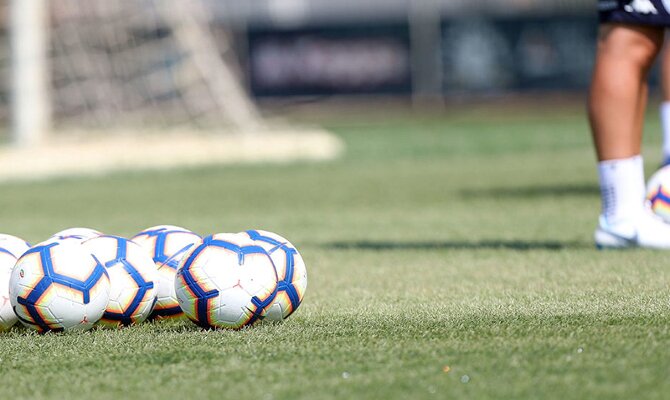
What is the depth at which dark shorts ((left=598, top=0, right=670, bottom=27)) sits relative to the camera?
A: 488cm

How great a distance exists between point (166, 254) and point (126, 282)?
0.34m

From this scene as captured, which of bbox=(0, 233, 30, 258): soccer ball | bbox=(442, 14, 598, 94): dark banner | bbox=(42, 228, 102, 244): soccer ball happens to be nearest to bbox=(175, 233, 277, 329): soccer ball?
bbox=(42, 228, 102, 244): soccer ball

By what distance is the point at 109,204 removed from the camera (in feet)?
28.6

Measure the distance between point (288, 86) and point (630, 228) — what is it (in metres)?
17.3

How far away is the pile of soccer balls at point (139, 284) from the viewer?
3.44 metres

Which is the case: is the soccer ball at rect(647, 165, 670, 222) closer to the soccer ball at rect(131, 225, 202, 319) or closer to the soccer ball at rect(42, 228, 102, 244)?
the soccer ball at rect(131, 225, 202, 319)

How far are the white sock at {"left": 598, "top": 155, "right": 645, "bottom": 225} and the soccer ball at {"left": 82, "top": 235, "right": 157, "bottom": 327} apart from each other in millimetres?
2187

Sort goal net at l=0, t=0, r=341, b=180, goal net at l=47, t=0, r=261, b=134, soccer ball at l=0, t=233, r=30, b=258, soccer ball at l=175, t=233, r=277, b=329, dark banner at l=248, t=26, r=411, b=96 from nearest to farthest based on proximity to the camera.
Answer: soccer ball at l=175, t=233, r=277, b=329
soccer ball at l=0, t=233, r=30, b=258
goal net at l=0, t=0, r=341, b=180
goal net at l=47, t=0, r=261, b=134
dark banner at l=248, t=26, r=411, b=96

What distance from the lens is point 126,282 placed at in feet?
11.7

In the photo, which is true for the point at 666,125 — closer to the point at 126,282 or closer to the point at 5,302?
the point at 126,282

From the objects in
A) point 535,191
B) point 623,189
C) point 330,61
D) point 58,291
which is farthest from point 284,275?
point 330,61

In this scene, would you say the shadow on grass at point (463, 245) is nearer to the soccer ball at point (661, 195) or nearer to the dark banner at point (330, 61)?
the soccer ball at point (661, 195)

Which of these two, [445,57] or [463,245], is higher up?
[463,245]

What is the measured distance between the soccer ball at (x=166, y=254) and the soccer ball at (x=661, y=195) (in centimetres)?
220
